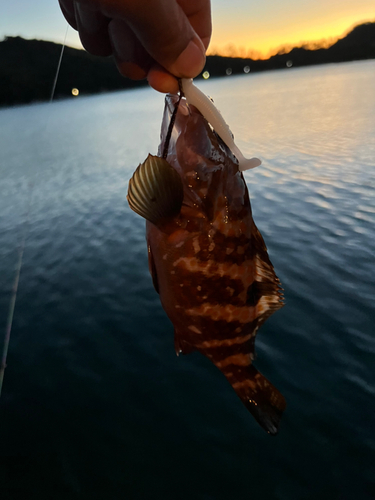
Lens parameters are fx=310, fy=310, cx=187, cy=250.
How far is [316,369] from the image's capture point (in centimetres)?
580

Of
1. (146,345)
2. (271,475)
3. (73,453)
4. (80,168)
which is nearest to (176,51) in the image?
(271,475)

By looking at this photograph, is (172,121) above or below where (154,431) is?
above

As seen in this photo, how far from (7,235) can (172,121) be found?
1421cm

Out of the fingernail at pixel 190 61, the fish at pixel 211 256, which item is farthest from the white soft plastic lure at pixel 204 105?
the fish at pixel 211 256

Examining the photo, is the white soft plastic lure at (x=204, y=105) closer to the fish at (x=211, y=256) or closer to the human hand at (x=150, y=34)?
the human hand at (x=150, y=34)

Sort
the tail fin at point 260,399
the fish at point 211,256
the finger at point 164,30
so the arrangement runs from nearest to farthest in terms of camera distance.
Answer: the finger at point 164,30, the fish at point 211,256, the tail fin at point 260,399

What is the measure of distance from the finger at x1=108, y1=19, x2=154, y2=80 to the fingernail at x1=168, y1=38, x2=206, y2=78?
31 cm

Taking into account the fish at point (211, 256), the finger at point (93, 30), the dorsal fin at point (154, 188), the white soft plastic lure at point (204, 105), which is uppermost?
the finger at point (93, 30)

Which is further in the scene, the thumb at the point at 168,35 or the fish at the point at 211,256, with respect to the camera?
the fish at the point at 211,256

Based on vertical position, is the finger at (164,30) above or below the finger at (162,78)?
above

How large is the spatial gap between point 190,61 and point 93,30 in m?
0.77

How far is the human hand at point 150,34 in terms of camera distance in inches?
49.3

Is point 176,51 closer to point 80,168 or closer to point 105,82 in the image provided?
point 80,168

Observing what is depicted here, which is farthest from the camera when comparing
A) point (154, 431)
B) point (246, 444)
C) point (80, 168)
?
point (80, 168)
